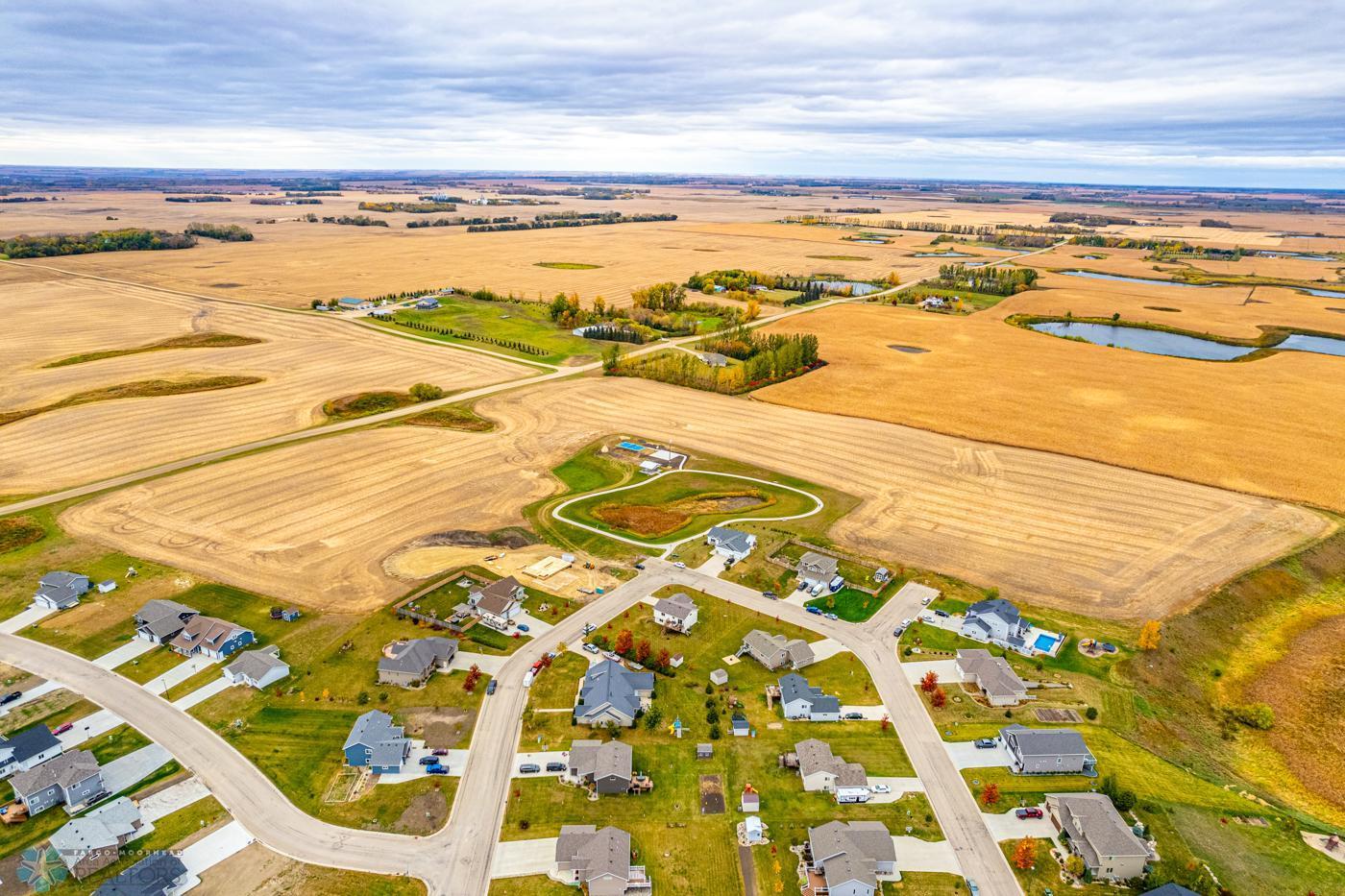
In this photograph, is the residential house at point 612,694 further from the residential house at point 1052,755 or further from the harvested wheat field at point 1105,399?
the harvested wheat field at point 1105,399

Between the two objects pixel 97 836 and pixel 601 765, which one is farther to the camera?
pixel 601 765

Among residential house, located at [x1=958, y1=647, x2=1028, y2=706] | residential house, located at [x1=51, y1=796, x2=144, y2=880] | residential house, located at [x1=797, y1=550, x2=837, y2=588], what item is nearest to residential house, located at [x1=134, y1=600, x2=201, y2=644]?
residential house, located at [x1=51, y1=796, x2=144, y2=880]

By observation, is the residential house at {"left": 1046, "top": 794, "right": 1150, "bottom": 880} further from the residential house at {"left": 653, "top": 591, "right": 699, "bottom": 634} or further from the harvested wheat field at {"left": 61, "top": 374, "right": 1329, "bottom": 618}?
the residential house at {"left": 653, "top": 591, "right": 699, "bottom": 634}

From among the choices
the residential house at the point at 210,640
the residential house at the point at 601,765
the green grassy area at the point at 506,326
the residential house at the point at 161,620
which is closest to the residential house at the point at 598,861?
the residential house at the point at 601,765

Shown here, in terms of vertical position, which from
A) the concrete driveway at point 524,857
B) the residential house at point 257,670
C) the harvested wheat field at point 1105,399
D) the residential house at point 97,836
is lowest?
the concrete driveway at point 524,857

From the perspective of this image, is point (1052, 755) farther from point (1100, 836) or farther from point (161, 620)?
point (161, 620)

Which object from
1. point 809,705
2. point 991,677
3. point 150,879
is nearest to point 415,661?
point 150,879
